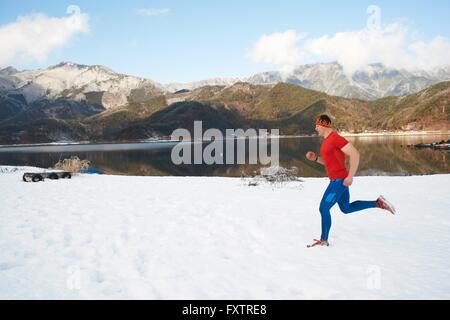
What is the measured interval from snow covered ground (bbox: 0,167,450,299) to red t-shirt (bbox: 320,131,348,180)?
1.35 meters

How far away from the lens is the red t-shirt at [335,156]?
606 cm

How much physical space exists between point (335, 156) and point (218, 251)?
2610 millimetres

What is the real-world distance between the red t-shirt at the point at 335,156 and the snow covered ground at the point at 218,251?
1.35m

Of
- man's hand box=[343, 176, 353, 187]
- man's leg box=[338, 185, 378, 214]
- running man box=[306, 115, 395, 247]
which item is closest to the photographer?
man's hand box=[343, 176, 353, 187]

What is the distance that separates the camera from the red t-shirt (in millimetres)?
6061

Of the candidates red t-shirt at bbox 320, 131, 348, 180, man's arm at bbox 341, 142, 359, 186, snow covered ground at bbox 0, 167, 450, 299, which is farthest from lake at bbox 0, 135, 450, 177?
man's arm at bbox 341, 142, 359, 186

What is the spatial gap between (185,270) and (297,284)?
1.65 m

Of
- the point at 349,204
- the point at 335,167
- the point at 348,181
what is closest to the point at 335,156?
the point at 335,167

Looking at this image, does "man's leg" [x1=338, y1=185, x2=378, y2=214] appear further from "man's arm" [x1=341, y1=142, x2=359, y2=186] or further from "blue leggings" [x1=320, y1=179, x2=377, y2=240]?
"man's arm" [x1=341, y1=142, x2=359, y2=186]

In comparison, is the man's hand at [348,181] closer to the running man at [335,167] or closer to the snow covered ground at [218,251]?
the running man at [335,167]

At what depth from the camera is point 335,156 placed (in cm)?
612

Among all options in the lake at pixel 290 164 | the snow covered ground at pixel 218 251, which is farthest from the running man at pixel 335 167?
the lake at pixel 290 164

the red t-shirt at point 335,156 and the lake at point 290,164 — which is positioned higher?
the red t-shirt at point 335,156
